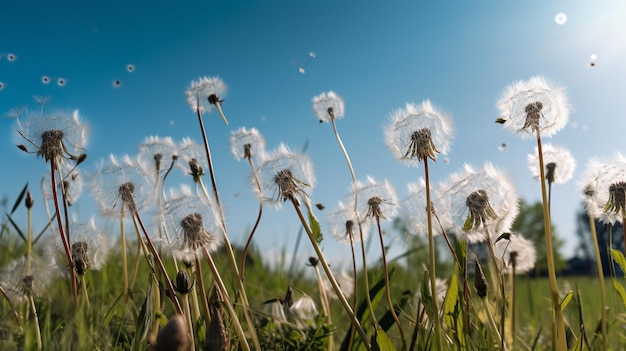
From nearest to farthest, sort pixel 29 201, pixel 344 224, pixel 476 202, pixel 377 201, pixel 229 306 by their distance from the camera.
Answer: pixel 229 306, pixel 476 202, pixel 377 201, pixel 344 224, pixel 29 201

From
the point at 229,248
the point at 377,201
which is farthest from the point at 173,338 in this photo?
the point at 377,201

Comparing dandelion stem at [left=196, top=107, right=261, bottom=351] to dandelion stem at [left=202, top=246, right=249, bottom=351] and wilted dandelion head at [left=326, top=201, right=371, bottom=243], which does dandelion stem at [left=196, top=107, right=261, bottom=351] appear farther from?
wilted dandelion head at [left=326, top=201, right=371, bottom=243]

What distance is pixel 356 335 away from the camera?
250 centimetres

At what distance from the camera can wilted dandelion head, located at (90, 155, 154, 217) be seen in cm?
229

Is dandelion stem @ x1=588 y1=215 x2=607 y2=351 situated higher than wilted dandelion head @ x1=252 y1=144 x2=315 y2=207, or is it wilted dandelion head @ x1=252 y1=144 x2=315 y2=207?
wilted dandelion head @ x1=252 y1=144 x2=315 y2=207

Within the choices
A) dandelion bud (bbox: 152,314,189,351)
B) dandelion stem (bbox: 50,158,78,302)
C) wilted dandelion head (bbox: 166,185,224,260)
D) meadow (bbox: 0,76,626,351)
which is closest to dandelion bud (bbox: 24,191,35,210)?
meadow (bbox: 0,76,626,351)

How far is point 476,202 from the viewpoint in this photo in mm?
2180

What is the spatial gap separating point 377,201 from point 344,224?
29 cm

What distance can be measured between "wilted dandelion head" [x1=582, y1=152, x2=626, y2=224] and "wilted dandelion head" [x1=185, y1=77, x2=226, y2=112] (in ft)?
5.55

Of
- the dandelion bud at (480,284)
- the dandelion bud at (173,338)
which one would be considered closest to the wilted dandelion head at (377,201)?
the dandelion bud at (480,284)

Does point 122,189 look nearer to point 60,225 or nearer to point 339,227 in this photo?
point 60,225

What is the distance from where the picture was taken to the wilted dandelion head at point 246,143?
117 inches

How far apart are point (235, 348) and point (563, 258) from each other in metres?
56.2

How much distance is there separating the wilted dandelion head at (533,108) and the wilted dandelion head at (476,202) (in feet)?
0.65
